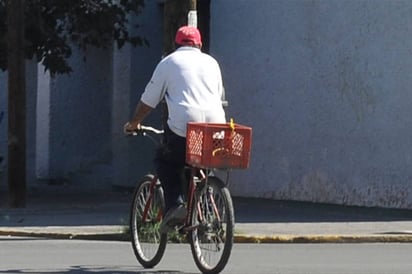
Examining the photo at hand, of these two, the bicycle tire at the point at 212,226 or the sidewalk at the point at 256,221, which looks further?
the sidewalk at the point at 256,221

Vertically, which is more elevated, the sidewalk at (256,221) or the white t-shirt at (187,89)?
the white t-shirt at (187,89)

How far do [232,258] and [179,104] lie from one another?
2385 mm

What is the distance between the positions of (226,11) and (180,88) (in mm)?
10648

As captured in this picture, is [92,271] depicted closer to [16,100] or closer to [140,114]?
[140,114]

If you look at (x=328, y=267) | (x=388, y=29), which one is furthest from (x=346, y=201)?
(x=328, y=267)

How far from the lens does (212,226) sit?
9.19 metres

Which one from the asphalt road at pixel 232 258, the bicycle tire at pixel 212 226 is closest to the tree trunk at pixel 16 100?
the asphalt road at pixel 232 258

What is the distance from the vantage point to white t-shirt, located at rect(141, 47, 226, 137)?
948 centimetres

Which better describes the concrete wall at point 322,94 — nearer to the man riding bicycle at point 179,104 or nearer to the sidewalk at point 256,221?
the sidewalk at point 256,221

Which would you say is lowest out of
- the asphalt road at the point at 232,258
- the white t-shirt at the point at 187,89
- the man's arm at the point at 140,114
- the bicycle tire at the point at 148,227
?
the asphalt road at the point at 232,258

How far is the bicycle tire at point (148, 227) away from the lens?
9.86 meters

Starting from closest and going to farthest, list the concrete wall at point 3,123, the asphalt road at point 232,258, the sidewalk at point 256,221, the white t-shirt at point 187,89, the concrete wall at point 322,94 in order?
the white t-shirt at point 187,89, the asphalt road at point 232,258, the sidewalk at point 256,221, the concrete wall at point 322,94, the concrete wall at point 3,123

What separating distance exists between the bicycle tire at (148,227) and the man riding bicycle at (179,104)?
9.6 inches

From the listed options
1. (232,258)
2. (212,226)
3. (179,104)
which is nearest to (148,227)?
(212,226)
